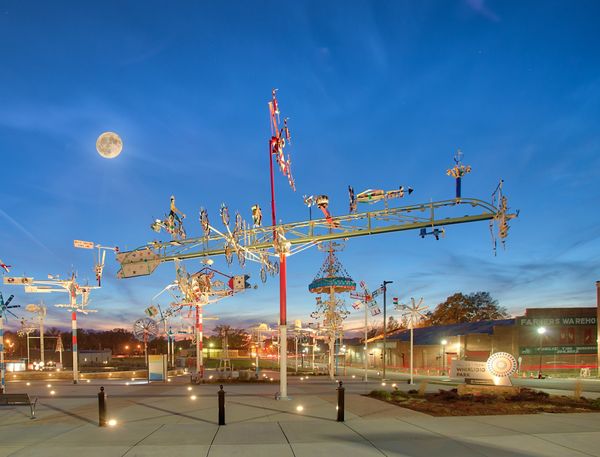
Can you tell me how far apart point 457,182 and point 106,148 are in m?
16.2

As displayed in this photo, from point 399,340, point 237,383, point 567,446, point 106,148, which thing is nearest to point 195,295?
point 237,383

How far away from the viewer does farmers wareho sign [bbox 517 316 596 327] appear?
5072 centimetres

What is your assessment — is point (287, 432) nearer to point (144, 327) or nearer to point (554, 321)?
point (144, 327)

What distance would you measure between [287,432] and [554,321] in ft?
156

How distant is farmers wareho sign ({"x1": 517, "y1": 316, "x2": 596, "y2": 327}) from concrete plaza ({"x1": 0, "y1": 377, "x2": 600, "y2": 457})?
38005 millimetres

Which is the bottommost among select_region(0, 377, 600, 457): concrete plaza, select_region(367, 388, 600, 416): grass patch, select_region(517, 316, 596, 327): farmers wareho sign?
select_region(517, 316, 596, 327): farmers wareho sign

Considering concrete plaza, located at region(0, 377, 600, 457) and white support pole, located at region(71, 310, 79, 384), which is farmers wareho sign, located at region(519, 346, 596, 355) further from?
white support pole, located at region(71, 310, 79, 384)

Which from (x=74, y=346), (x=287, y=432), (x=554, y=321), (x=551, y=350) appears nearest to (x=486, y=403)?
(x=287, y=432)

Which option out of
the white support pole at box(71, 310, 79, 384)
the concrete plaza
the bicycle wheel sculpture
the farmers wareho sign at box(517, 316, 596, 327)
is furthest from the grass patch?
the farmers wareho sign at box(517, 316, 596, 327)

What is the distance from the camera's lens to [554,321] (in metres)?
51.4

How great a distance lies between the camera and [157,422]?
14469 mm

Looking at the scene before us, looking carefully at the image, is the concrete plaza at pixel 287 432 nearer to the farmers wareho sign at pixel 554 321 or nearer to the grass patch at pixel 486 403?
the grass patch at pixel 486 403

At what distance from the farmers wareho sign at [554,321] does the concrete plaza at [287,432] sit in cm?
3801

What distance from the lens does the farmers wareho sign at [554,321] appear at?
5072 centimetres
